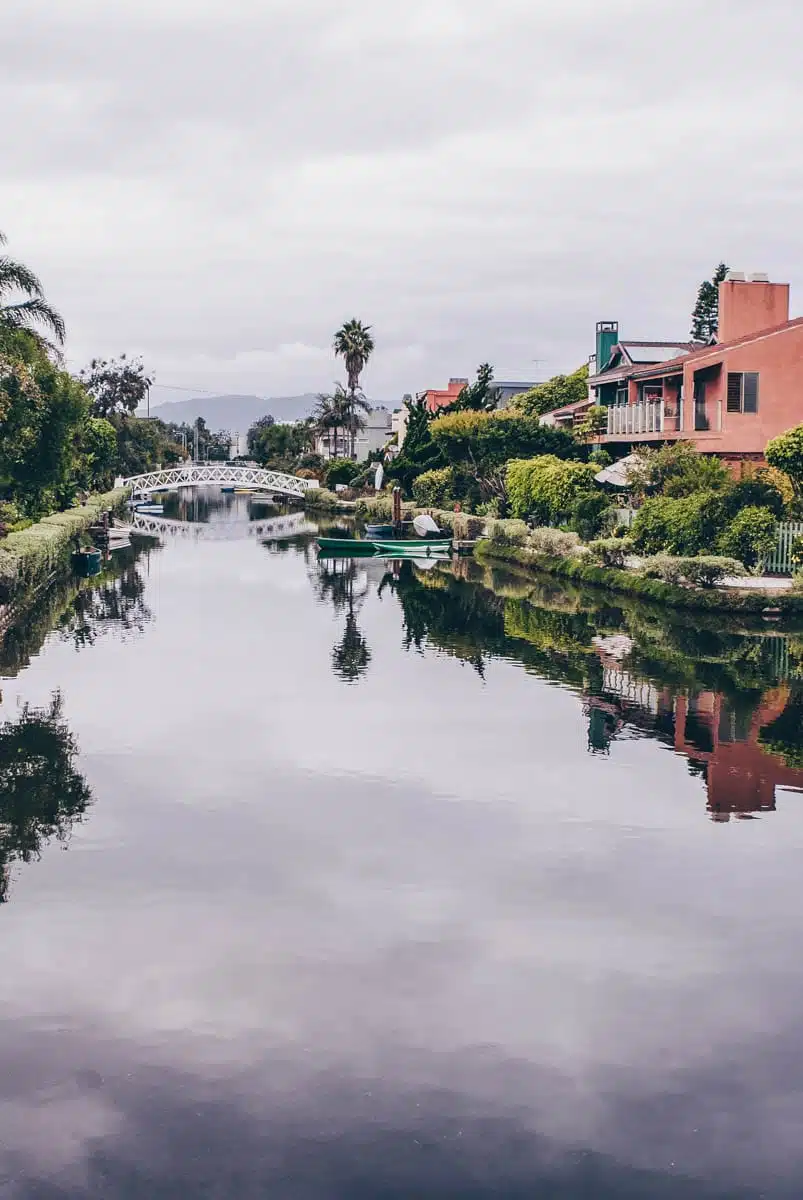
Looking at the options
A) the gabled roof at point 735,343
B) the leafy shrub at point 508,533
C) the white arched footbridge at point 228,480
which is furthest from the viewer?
the white arched footbridge at point 228,480

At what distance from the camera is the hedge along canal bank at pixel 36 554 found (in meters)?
47.3

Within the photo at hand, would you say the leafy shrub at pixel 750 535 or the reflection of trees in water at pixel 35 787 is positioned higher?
the leafy shrub at pixel 750 535

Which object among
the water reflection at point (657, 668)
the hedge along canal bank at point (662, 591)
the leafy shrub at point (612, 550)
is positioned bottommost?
the water reflection at point (657, 668)

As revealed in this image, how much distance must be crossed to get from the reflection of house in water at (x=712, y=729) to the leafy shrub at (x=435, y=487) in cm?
5876

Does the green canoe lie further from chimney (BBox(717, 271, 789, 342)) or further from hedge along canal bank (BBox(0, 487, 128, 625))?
chimney (BBox(717, 271, 789, 342))

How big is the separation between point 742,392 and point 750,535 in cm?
1560

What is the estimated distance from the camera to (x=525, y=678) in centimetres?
3612

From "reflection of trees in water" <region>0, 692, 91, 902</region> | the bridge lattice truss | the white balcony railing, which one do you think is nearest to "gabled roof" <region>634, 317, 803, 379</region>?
the white balcony railing

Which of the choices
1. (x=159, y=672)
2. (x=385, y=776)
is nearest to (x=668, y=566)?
(x=159, y=672)

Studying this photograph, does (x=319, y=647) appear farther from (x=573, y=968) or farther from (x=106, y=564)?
(x=106, y=564)

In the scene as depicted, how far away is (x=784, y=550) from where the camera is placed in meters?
52.3

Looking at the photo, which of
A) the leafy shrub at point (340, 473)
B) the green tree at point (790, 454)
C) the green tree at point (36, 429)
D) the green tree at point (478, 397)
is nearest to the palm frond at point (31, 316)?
the green tree at point (36, 429)

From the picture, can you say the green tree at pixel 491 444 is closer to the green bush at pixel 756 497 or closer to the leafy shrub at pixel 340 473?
the green bush at pixel 756 497

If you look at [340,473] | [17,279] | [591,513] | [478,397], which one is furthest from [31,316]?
[340,473]
